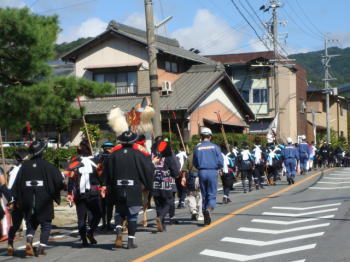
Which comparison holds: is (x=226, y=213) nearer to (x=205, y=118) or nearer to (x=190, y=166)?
(x=190, y=166)

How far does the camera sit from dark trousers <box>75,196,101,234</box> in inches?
390

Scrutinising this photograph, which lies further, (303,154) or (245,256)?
(303,154)

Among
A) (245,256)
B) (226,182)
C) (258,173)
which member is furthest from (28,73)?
(258,173)

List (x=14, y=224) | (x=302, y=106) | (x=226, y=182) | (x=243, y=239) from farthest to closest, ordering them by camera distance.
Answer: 1. (x=302, y=106)
2. (x=226, y=182)
3. (x=243, y=239)
4. (x=14, y=224)

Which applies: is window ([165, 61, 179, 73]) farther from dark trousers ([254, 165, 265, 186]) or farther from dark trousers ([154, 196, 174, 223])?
dark trousers ([154, 196, 174, 223])

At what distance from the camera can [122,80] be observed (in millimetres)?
36594

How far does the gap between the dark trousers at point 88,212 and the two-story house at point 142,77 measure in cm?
2368

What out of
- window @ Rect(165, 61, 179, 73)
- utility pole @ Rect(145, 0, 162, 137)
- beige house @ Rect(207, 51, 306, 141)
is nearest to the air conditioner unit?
window @ Rect(165, 61, 179, 73)

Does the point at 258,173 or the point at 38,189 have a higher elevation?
the point at 38,189

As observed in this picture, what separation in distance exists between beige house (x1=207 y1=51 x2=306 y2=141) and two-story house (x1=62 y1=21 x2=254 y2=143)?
41.8ft

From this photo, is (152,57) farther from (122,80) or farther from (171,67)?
(171,67)

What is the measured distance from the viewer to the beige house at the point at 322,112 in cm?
6125

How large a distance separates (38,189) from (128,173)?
145 centimetres

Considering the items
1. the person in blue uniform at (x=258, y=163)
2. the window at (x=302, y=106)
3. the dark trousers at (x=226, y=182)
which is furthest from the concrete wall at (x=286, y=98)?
the dark trousers at (x=226, y=182)
